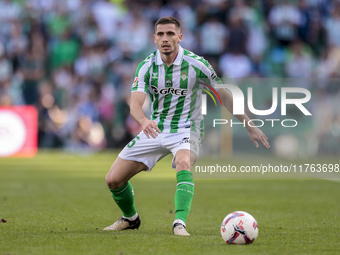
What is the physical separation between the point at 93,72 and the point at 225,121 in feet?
17.5

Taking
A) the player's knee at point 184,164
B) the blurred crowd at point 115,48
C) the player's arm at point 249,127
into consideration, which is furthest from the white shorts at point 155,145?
the blurred crowd at point 115,48

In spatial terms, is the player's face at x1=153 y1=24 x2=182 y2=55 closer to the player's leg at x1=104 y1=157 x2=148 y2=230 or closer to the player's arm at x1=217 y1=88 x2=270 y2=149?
the player's arm at x1=217 y1=88 x2=270 y2=149

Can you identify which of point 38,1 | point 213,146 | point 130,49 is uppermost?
point 38,1

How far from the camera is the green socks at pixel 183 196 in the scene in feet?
17.1

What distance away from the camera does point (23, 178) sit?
11.6m

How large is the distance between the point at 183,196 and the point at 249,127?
3.35ft

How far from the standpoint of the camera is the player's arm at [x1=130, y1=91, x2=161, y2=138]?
513 cm

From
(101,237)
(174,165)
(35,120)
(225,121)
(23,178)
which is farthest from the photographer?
(35,120)

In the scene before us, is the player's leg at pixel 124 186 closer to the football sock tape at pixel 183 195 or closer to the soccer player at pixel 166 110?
the soccer player at pixel 166 110

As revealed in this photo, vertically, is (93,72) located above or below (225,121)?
above

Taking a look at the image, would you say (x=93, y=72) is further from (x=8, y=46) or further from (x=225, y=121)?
(x=225, y=121)

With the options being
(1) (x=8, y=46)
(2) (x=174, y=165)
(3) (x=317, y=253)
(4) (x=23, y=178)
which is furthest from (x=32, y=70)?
(3) (x=317, y=253)

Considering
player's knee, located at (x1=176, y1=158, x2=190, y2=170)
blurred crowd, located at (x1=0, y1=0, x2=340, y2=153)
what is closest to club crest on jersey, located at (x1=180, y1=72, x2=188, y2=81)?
player's knee, located at (x1=176, y1=158, x2=190, y2=170)

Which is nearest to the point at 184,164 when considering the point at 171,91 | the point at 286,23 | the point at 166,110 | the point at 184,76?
the point at 166,110
